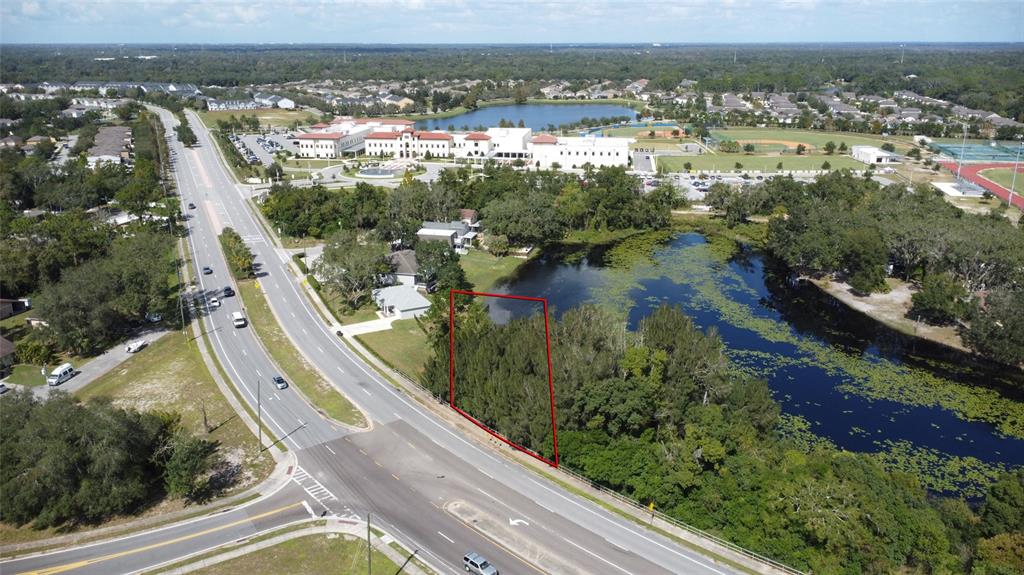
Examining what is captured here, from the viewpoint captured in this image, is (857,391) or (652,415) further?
(857,391)

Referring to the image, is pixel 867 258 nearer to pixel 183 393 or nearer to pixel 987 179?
pixel 183 393

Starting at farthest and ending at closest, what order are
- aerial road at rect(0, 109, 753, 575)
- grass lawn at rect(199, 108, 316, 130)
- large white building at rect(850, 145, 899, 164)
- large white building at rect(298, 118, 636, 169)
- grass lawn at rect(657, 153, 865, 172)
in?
grass lawn at rect(199, 108, 316, 130)
large white building at rect(850, 145, 899, 164)
large white building at rect(298, 118, 636, 169)
grass lawn at rect(657, 153, 865, 172)
aerial road at rect(0, 109, 753, 575)

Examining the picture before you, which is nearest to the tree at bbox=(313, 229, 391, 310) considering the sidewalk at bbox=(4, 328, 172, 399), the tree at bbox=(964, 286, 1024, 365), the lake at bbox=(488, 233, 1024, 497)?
the lake at bbox=(488, 233, 1024, 497)

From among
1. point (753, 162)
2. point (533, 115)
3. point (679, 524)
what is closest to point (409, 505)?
point (679, 524)

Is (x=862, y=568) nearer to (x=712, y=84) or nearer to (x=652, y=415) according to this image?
(x=652, y=415)

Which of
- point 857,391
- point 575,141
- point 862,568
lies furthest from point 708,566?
point 575,141

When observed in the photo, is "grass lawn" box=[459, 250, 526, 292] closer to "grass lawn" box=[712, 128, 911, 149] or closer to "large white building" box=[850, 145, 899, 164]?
"large white building" box=[850, 145, 899, 164]

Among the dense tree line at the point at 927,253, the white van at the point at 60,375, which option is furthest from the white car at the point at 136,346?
the dense tree line at the point at 927,253
